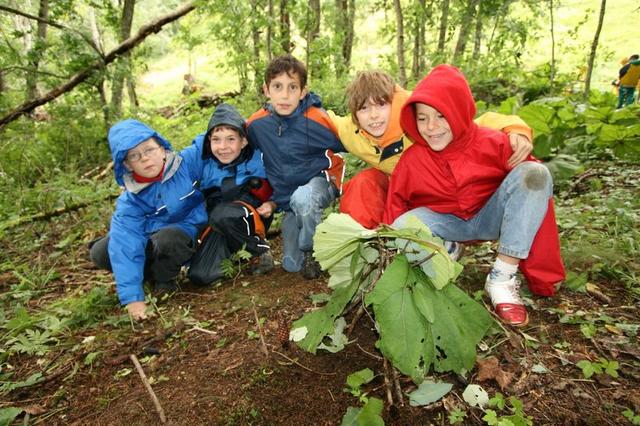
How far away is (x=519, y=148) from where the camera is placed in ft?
7.11

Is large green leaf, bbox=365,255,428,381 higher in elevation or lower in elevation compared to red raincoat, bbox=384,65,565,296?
lower

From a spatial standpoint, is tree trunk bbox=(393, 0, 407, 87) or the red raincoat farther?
tree trunk bbox=(393, 0, 407, 87)

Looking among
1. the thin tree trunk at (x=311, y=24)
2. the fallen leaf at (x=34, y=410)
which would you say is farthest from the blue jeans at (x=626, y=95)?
the fallen leaf at (x=34, y=410)

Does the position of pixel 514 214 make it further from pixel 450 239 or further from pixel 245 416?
pixel 245 416

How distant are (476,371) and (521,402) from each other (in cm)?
21

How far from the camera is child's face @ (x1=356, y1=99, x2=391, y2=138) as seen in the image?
2.63 metres

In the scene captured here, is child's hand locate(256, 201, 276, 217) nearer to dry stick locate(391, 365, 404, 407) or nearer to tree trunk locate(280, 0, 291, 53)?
→ dry stick locate(391, 365, 404, 407)

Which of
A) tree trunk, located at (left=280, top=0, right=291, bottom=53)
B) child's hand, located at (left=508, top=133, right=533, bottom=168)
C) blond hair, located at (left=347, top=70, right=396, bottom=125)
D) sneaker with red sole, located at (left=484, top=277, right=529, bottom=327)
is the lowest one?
sneaker with red sole, located at (left=484, top=277, right=529, bottom=327)

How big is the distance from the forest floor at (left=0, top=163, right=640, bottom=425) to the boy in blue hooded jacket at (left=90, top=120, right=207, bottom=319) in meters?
0.27

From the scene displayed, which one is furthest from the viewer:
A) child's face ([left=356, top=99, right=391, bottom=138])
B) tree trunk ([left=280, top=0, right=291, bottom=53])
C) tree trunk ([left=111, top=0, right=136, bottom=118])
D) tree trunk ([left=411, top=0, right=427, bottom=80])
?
tree trunk ([left=411, top=0, right=427, bottom=80])

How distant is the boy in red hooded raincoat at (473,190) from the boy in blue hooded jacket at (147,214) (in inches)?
66.9

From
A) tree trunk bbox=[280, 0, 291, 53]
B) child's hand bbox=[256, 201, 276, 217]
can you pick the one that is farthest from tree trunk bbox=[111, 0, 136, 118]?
child's hand bbox=[256, 201, 276, 217]

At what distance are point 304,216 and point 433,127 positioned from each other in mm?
1139

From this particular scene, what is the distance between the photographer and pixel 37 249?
4.25m
